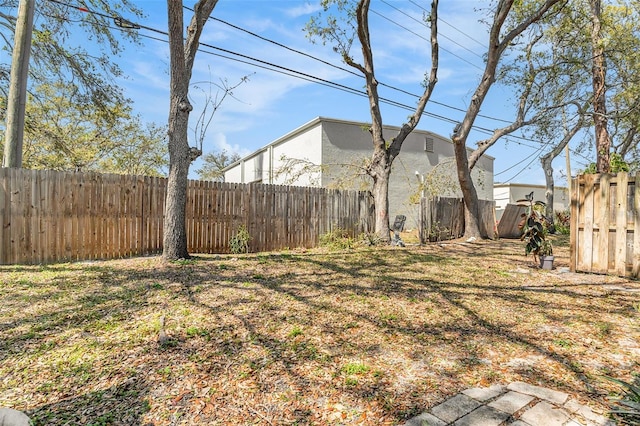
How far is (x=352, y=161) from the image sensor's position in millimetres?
14055

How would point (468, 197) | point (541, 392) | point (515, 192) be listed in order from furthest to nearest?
point (515, 192)
point (468, 197)
point (541, 392)

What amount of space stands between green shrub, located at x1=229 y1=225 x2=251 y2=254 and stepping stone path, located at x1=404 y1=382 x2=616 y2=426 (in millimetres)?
6125

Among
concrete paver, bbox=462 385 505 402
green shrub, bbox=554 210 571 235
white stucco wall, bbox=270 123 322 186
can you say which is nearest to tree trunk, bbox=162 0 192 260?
concrete paver, bbox=462 385 505 402

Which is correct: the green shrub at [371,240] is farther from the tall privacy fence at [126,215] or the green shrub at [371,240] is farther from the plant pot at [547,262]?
the plant pot at [547,262]

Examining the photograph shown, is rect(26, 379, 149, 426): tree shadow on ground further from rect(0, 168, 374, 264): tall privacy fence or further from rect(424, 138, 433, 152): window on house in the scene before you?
rect(424, 138, 433, 152): window on house

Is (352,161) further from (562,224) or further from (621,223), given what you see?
(562,224)

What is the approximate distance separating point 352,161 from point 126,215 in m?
9.18

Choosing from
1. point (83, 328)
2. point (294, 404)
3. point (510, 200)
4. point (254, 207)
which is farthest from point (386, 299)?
point (510, 200)

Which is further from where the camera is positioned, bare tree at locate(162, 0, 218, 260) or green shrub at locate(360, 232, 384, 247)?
green shrub at locate(360, 232, 384, 247)

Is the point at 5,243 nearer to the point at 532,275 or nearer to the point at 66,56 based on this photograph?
the point at 66,56

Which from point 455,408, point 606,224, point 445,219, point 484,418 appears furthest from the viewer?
point 445,219

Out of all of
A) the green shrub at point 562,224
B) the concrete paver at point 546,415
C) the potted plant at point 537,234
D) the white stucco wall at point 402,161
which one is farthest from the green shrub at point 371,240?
the green shrub at point 562,224

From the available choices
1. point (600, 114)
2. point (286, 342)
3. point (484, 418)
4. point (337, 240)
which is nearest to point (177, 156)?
point (286, 342)

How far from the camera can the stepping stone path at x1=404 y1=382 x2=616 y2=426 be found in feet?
6.09
